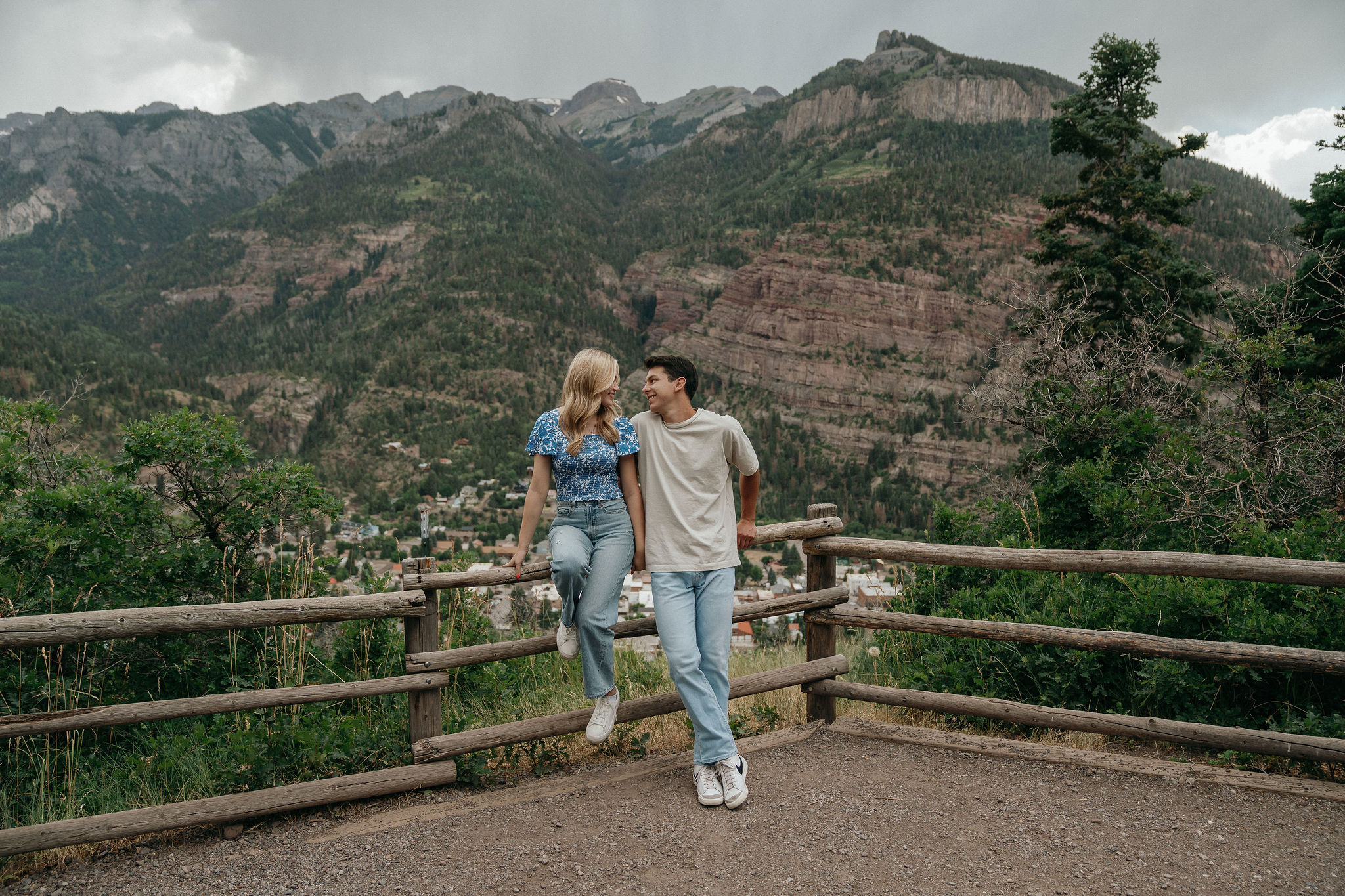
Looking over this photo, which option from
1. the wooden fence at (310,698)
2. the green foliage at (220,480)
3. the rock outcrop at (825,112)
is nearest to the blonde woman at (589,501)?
the wooden fence at (310,698)

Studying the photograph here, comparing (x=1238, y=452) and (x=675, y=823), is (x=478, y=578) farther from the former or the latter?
(x=1238, y=452)

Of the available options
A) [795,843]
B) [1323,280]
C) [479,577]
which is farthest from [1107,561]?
[1323,280]

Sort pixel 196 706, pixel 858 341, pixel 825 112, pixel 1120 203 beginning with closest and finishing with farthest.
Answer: pixel 196 706, pixel 1120 203, pixel 858 341, pixel 825 112

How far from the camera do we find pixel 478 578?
3.64 m

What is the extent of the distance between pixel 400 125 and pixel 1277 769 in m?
160

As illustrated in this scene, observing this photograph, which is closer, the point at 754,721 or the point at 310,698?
the point at 310,698

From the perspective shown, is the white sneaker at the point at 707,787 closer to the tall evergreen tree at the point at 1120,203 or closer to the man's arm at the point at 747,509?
the man's arm at the point at 747,509

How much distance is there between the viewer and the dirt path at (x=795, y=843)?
286 cm

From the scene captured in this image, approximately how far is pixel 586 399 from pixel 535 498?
0.53 m

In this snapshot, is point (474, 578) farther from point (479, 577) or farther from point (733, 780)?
point (733, 780)

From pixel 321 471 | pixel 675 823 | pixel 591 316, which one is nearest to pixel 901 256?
pixel 591 316

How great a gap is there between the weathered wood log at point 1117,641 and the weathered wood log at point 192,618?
253cm

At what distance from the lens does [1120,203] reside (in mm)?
13297

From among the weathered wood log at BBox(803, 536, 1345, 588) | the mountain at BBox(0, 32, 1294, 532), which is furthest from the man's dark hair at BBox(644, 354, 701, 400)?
the mountain at BBox(0, 32, 1294, 532)
